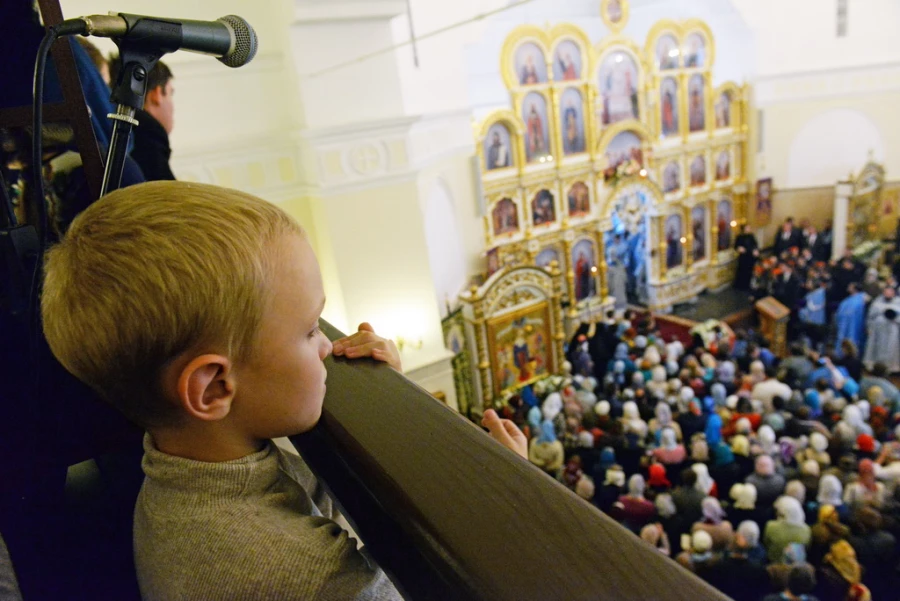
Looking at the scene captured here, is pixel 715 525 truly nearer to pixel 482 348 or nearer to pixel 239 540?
pixel 482 348

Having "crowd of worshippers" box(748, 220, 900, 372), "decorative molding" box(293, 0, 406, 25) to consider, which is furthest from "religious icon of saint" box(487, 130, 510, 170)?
"crowd of worshippers" box(748, 220, 900, 372)

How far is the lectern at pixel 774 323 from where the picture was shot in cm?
991

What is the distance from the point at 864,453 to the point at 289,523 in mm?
6451

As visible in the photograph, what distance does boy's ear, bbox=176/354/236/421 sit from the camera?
2.30ft

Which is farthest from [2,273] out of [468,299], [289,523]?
[468,299]

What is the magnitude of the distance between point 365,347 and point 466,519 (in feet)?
1.84

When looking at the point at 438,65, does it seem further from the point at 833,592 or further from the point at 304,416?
the point at 304,416

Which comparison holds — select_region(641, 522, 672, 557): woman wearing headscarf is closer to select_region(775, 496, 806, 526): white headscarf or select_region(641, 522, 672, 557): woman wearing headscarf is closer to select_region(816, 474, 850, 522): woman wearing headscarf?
select_region(775, 496, 806, 526): white headscarf

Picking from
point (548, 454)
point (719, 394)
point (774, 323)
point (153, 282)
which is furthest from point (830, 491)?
point (774, 323)

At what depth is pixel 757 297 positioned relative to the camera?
12.9m

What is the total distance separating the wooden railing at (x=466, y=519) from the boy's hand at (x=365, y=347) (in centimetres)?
23

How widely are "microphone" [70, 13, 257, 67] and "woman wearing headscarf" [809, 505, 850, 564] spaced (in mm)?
4976

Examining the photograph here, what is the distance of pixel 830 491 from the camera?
479 centimetres

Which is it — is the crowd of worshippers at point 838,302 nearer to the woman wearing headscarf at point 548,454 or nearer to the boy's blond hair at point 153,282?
the woman wearing headscarf at point 548,454
